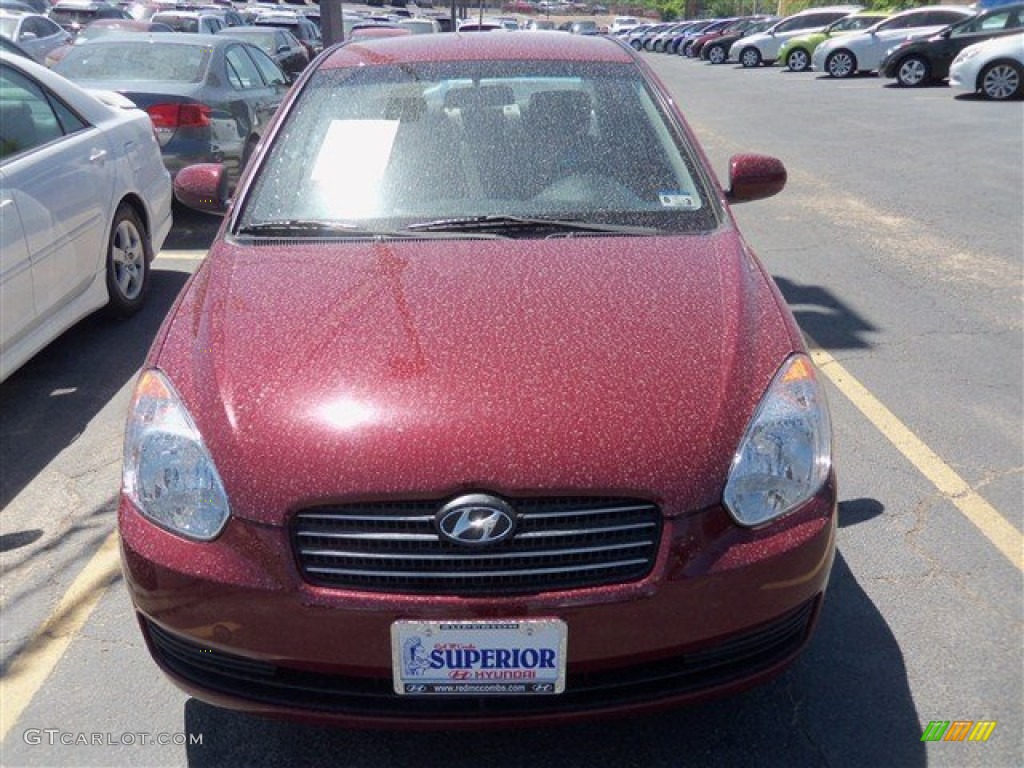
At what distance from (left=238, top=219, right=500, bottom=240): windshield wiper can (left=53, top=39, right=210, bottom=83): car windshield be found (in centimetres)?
583

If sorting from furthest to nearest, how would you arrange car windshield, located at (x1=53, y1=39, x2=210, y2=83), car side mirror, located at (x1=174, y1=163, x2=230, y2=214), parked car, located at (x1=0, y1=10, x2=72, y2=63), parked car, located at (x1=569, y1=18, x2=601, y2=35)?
parked car, located at (x1=0, y1=10, x2=72, y2=63) → car windshield, located at (x1=53, y1=39, x2=210, y2=83) → parked car, located at (x1=569, y1=18, x2=601, y2=35) → car side mirror, located at (x1=174, y1=163, x2=230, y2=214)

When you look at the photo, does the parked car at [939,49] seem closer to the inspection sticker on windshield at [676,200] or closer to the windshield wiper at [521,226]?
the inspection sticker on windshield at [676,200]

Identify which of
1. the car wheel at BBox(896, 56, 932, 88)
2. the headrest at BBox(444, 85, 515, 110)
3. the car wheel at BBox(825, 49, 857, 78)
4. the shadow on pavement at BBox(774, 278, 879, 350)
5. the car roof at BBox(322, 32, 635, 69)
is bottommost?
the car wheel at BBox(825, 49, 857, 78)

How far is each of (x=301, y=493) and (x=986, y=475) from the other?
117 inches

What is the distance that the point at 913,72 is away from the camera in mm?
21531

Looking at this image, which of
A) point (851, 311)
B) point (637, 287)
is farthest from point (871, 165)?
point (637, 287)

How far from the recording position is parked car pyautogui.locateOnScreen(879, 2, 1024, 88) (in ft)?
68.1

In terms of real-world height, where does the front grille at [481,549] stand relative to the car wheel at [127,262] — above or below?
above

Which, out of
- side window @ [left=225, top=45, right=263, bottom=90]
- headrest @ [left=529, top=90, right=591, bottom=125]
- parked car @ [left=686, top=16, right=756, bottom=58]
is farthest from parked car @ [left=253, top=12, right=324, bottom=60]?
headrest @ [left=529, top=90, right=591, bottom=125]

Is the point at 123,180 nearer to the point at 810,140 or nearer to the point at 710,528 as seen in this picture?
the point at 710,528

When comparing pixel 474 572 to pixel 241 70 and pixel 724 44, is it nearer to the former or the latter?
pixel 241 70

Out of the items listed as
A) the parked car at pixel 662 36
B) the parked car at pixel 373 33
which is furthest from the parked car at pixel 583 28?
the parked car at pixel 662 36

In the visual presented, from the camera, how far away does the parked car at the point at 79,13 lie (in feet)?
82.4

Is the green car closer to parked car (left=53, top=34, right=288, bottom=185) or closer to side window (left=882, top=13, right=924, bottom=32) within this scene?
side window (left=882, top=13, right=924, bottom=32)
